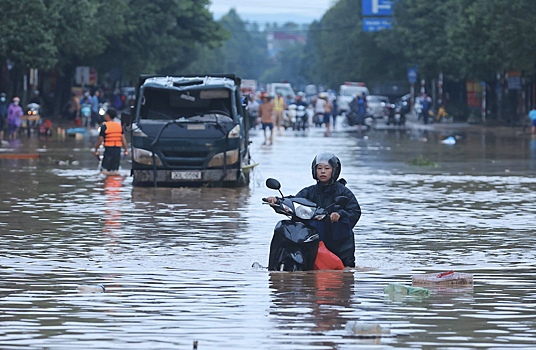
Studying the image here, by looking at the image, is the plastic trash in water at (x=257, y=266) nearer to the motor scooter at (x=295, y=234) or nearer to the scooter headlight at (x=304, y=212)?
the motor scooter at (x=295, y=234)

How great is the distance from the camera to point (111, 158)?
23.2 metres

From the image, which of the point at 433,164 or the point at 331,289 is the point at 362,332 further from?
the point at 433,164

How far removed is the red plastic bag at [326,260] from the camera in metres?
9.97

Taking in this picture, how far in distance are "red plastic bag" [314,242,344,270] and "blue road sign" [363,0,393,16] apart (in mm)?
53540

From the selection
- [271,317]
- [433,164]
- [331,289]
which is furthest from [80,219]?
[433,164]

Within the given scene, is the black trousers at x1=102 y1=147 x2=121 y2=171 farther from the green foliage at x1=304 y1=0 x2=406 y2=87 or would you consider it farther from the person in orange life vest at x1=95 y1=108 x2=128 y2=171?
the green foliage at x1=304 y1=0 x2=406 y2=87

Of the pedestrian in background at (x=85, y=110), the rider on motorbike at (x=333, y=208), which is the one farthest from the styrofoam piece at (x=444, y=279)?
the pedestrian in background at (x=85, y=110)

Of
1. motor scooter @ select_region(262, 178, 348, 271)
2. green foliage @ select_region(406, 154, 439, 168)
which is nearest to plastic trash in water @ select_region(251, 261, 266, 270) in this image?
motor scooter @ select_region(262, 178, 348, 271)

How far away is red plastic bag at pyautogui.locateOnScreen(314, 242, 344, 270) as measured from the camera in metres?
9.97

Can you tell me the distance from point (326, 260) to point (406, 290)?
136cm

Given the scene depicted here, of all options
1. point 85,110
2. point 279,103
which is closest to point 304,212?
point 279,103

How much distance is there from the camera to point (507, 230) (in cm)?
1364

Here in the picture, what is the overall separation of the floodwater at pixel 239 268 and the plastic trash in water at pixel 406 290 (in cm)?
7

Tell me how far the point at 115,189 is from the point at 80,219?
506 cm
